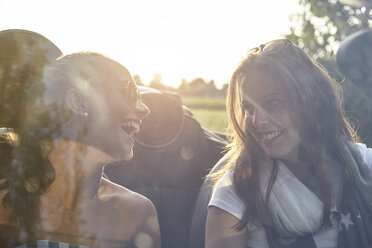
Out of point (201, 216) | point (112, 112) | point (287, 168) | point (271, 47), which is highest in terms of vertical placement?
point (271, 47)

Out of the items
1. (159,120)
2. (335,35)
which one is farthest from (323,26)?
(159,120)

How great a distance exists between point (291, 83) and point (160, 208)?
0.94 metres

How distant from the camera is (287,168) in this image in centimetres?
181

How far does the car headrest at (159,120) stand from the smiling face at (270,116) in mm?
614

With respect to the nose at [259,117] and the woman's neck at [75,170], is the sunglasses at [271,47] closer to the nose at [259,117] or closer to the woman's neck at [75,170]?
the nose at [259,117]

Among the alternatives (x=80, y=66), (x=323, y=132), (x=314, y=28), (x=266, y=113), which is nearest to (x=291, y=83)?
(x=266, y=113)

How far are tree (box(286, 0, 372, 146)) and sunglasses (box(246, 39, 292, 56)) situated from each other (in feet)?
5.60

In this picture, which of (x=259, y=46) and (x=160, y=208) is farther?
(x=160, y=208)

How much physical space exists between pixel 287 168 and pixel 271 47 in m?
0.55

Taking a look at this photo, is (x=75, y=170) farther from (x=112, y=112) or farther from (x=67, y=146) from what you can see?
(x=112, y=112)

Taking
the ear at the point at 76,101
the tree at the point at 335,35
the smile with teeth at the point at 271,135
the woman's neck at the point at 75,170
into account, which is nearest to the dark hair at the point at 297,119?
the smile with teeth at the point at 271,135

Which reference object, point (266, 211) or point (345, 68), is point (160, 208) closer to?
point (266, 211)

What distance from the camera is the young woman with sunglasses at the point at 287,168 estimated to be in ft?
5.61

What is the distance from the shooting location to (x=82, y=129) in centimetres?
141
